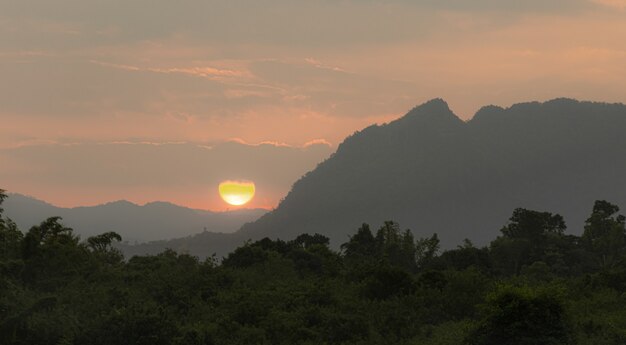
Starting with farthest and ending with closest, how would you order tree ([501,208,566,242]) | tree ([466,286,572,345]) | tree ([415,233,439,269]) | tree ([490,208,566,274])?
tree ([501,208,566,242])
tree ([415,233,439,269])
tree ([490,208,566,274])
tree ([466,286,572,345])

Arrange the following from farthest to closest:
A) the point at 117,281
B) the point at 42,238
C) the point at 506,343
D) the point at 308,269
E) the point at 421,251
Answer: the point at 421,251
the point at 308,269
the point at 117,281
the point at 42,238
the point at 506,343

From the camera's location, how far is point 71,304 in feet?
135

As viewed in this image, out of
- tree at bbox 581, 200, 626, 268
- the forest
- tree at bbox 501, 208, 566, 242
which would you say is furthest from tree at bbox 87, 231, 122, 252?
tree at bbox 501, 208, 566, 242

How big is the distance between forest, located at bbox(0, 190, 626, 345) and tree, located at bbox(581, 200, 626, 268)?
40383 mm

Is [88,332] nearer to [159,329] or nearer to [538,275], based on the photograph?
[159,329]

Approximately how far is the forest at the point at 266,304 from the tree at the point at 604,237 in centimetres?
4038

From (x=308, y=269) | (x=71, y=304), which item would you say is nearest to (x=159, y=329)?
(x=71, y=304)

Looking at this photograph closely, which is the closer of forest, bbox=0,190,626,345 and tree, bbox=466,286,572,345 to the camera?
tree, bbox=466,286,572,345

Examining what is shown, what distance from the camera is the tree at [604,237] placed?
9306cm

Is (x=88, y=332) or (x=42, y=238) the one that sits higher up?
(x=42, y=238)

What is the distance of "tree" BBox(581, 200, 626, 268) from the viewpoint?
3664 inches

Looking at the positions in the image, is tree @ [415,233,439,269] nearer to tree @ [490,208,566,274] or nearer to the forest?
tree @ [490,208,566,274]

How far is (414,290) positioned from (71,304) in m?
20.5

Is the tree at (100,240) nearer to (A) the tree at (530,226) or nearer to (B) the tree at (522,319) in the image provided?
(B) the tree at (522,319)
